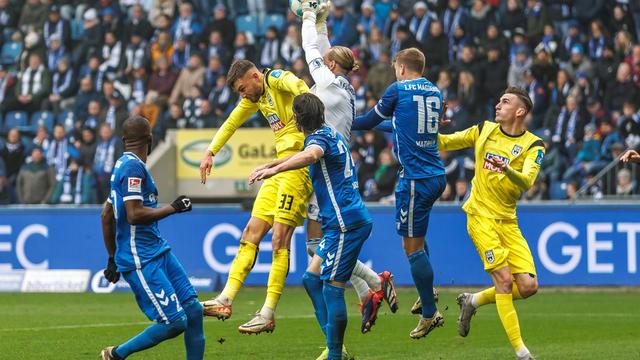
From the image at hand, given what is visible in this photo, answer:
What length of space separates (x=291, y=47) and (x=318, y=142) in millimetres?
16407

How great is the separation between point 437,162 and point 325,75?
1.40 m

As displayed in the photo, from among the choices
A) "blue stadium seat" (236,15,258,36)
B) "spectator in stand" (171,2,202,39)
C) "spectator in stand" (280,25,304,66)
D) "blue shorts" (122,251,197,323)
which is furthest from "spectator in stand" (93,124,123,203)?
"blue shorts" (122,251,197,323)

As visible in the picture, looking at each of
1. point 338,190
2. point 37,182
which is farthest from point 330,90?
point 37,182

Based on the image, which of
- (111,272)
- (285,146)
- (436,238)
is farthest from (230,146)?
(111,272)

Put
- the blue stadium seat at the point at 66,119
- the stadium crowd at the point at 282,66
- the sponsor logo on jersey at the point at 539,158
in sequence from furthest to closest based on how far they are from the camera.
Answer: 1. the blue stadium seat at the point at 66,119
2. the stadium crowd at the point at 282,66
3. the sponsor logo on jersey at the point at 539,158

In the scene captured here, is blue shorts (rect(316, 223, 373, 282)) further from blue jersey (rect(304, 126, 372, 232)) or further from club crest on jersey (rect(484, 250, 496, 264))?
club crest on jersey (rect(484, 250, 496, 264))

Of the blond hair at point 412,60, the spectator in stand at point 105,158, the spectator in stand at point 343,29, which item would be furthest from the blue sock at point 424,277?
the spectator in stand at point 343,29

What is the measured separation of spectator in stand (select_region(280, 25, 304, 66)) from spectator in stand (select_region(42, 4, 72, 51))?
18.5ft

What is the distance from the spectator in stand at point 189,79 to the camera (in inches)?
1061

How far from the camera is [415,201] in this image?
1223 centimetres

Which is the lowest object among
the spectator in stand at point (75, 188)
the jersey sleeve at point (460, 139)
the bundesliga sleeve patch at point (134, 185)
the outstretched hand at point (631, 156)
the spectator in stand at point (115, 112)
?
the spectator in stand at point (75, 188)

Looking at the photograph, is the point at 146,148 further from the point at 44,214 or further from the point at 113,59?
the point at 113,59

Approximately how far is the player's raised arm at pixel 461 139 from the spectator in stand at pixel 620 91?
11.7 metres

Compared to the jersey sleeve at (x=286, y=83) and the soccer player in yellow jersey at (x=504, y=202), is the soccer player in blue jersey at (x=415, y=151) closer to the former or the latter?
the soccer player in yellow jersey at (x=504, y=202)
